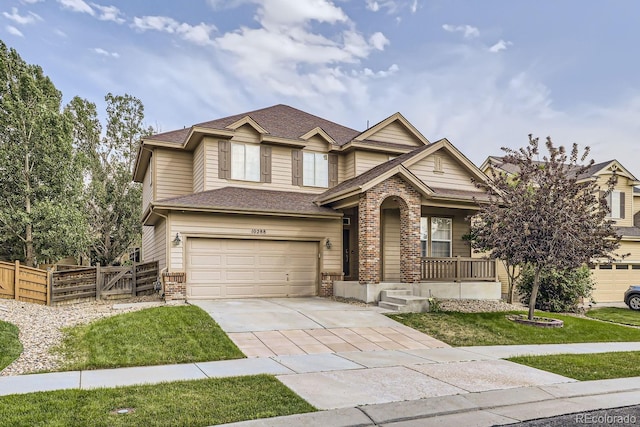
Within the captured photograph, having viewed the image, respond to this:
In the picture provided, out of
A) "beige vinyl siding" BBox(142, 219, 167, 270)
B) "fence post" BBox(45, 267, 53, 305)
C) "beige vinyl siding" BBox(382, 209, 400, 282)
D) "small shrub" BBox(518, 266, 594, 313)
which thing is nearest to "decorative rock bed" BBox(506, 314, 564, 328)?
"small shrub" BBox(518, 266, 594, 313)

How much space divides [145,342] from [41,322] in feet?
13.0

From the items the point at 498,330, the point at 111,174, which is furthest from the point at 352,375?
the point at 111,174

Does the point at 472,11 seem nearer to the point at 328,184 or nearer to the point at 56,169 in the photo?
the point at 328,184

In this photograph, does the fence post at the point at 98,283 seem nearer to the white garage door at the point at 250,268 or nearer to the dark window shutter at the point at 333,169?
the white garage door at the point at 250,268

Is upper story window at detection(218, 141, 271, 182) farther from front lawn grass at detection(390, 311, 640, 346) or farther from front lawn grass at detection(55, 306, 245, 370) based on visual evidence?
front lawn grass at detection(390, 311, 640, 346)

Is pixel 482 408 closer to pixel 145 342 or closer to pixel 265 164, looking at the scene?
pixel 145 342

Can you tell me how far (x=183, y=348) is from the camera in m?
8.82

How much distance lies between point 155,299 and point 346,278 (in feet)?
23.7

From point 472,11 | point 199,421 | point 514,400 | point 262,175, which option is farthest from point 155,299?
point 472,11

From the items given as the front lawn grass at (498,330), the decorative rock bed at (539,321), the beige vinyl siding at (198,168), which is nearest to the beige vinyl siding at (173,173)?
the beige vinyl siding at (198,168)

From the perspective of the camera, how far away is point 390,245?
18219 millimetres

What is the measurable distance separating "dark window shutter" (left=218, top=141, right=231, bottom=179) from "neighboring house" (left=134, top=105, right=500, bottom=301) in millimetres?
38

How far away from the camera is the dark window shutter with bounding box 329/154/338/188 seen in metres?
19.4

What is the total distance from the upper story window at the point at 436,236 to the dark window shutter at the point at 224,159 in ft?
25.5
